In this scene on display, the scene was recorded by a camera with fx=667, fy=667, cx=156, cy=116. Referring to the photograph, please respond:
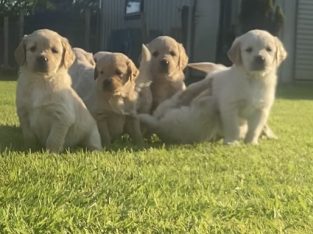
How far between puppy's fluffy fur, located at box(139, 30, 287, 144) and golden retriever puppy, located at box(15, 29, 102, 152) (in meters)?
0.90

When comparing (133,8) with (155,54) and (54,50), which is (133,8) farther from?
(54,50)

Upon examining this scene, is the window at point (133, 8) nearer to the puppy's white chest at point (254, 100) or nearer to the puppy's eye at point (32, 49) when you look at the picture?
the puppy's white chest at point (254, 100)

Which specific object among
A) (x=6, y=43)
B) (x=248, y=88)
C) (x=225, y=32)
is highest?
(x=248, y=88)

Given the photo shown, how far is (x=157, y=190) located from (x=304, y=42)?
14580mm

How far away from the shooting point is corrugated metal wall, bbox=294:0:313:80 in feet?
55.2

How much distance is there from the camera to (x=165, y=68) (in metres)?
5.52

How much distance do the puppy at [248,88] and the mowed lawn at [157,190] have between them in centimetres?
35

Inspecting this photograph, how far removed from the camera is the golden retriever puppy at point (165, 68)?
18.1 ft

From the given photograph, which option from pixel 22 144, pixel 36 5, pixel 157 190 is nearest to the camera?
pixel 157 190

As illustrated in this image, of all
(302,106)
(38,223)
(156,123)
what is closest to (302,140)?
(156,123)

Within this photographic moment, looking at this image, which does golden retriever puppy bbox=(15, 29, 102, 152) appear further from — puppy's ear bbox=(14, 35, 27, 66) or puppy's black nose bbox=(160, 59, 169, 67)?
puppy's black nose bbox=(160, 59, 169, 67)

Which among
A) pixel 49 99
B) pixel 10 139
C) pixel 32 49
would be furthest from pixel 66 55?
pixel 10 139

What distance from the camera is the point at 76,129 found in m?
4.31

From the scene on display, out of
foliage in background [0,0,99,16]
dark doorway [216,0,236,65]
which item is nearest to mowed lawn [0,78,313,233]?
dark doorway [216,0,236,65]
